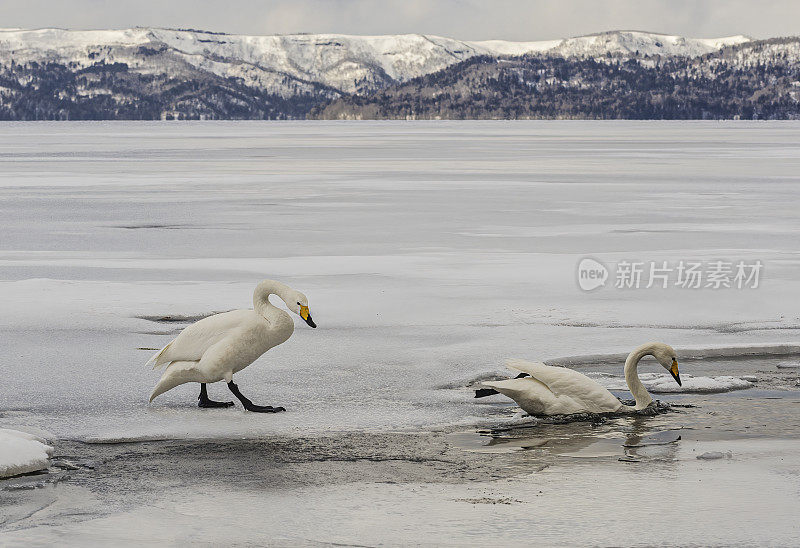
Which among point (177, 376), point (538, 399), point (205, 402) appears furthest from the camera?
point (205, 402)

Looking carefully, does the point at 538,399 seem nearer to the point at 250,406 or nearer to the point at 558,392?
the point at 558,392

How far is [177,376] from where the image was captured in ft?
31.0

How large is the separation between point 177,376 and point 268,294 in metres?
0.99

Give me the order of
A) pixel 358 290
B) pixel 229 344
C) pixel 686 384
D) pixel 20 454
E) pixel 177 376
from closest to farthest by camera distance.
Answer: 1. pixel 20 454
2. pixel 229 344
3. pixel 177 376
4. pixel 686 384
5. pixel 358 290

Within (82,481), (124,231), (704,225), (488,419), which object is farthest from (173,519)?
(704,225)

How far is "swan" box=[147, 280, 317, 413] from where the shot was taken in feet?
30.6

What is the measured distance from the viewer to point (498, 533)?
6285mm

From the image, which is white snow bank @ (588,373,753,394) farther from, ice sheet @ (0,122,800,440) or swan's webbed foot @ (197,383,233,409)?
swan's webbed foot @ (197,383,233,409)

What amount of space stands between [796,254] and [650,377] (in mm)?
11175

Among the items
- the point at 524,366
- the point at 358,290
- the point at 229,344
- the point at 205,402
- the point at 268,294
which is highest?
the point at 268,294

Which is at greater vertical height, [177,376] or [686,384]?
[177,376]

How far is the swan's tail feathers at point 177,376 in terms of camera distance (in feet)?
30.9

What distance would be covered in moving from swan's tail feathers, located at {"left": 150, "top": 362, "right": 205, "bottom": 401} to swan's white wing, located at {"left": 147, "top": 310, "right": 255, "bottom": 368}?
0.29 ft

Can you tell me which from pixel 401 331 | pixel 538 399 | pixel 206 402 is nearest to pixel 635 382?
pixel 538 399
